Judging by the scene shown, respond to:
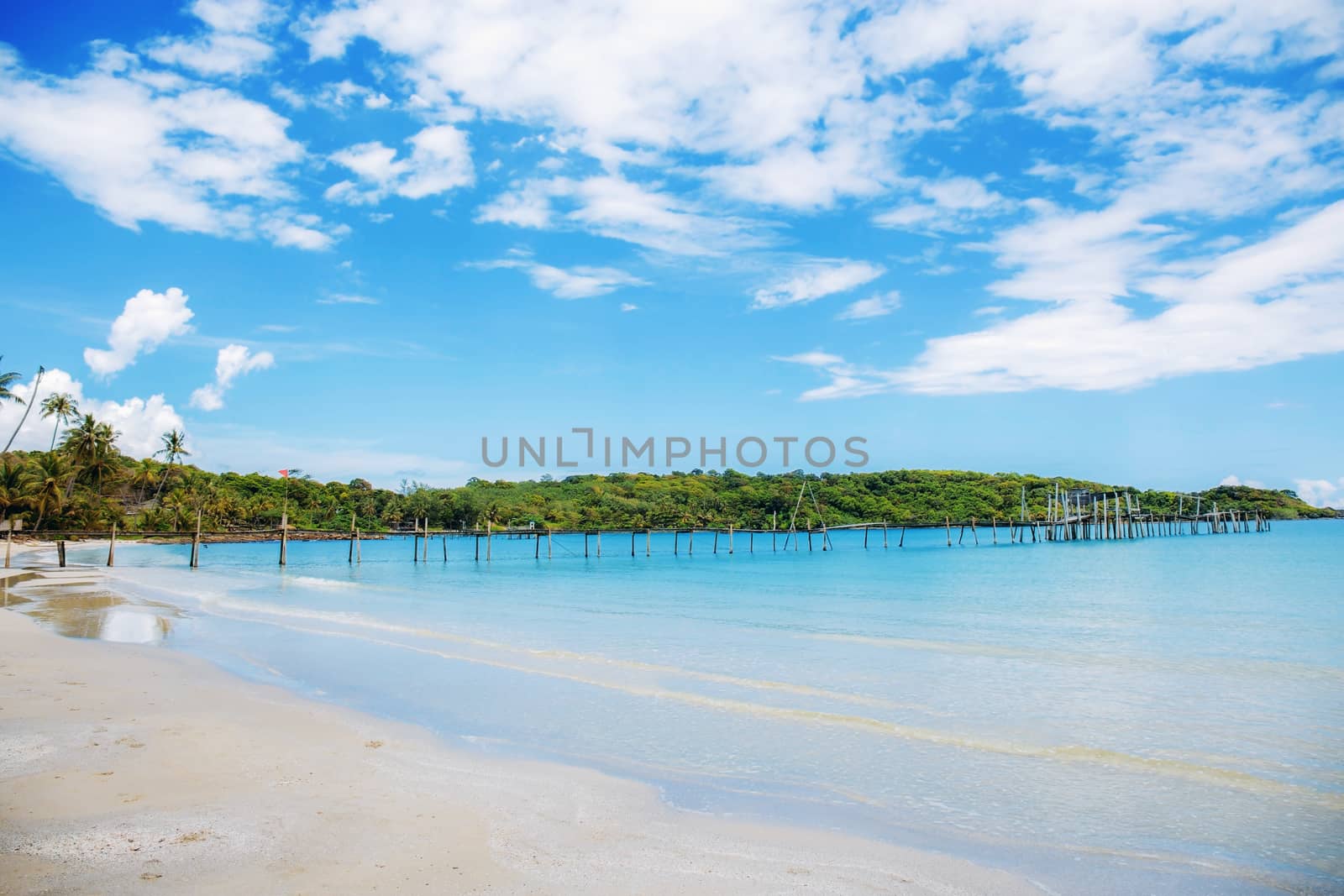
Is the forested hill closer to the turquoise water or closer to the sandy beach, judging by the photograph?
the turquoise water

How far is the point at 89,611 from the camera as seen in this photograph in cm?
1706

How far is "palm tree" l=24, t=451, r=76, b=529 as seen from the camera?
139 ft

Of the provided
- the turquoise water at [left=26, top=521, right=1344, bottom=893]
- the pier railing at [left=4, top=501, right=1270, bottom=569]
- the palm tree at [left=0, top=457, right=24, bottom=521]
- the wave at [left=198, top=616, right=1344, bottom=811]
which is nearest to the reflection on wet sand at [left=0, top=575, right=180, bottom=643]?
the turquoise water at [left=26, top=521, right=1344, bottom=893]

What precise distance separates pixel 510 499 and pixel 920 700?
93.4 metres

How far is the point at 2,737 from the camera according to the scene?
655cm

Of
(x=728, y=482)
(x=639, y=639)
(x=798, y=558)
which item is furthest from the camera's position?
(x=728, y=482)

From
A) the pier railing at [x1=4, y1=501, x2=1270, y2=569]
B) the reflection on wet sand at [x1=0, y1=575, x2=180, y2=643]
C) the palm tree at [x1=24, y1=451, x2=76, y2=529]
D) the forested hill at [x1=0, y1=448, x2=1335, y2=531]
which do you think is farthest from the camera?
the pier railing at [x1=4, y1=501, x2=1270, y2=569]

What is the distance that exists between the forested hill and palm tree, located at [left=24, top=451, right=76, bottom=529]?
0.09m

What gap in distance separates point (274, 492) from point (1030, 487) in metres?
96.1

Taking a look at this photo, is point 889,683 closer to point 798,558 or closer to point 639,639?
point 639,639

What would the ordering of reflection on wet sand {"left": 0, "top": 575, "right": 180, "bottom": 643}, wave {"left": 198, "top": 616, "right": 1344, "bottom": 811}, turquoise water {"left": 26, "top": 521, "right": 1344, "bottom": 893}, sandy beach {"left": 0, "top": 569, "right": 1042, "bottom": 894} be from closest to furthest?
1. sandy beach {"left": 0, "top": 569, "right": 1042, "bottom": 894}
2. turquoise water {"left": 26, "top": 521, "right": 1344, "bottom": 893}
3. wave {"left": 198, "top": 616, "right": 1344, "bottom": 811}
4. reflection on wet sand {"left": 0, "top": 575, "right": 180, "bottom": 643}

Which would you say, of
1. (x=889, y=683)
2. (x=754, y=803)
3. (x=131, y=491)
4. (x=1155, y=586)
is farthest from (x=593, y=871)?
(x=131, y=491)

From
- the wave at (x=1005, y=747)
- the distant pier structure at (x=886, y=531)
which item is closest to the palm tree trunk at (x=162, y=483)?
the distant pier structure at (x=886, y=531)

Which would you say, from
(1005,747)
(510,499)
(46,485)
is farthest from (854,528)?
(1005,747)
